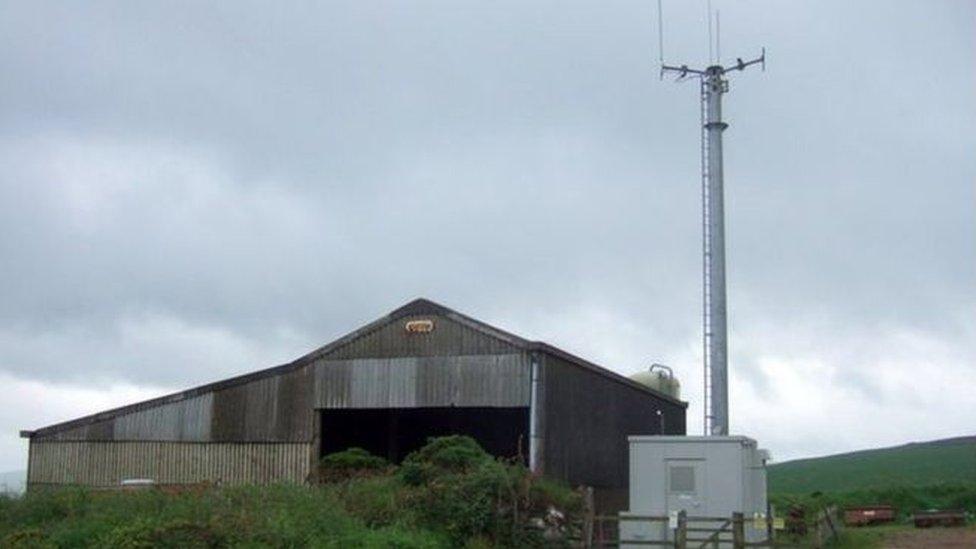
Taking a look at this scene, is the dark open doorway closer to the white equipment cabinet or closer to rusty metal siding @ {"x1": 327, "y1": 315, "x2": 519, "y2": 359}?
rusty metal siding @ {"x1": 327, "y1": 315, "x2": 519, "y2": 359}

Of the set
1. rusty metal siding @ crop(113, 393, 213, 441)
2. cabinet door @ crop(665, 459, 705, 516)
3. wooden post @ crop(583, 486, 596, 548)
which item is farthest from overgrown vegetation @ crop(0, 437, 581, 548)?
rusty metal siding @ crop(113, 393, 213, 441)

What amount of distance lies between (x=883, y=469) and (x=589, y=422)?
48.9m

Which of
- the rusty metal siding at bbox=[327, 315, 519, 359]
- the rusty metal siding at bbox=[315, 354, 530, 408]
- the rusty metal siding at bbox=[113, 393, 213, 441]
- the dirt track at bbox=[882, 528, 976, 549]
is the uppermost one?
the rusty metal siding at bbox=[327, 315, 519, 359]

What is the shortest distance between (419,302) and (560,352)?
14.9 ft

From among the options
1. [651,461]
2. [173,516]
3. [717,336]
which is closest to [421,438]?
[717,336]

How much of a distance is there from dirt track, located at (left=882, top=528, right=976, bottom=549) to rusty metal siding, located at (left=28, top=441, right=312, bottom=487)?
682 inches

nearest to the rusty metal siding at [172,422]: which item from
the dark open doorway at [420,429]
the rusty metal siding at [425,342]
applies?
the rusty metal siding at [425,342]

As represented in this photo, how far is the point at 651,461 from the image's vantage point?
1261 inches

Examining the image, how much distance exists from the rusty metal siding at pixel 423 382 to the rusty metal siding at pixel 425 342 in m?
0.18

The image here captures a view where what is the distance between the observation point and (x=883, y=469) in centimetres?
8294

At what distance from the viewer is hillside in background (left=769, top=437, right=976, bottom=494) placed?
70.1 m

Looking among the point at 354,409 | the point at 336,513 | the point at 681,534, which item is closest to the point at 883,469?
the point at 354,409

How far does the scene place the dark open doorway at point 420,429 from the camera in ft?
148

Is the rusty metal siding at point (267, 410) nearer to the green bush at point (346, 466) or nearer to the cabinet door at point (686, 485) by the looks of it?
the green bush at point (346, 466)
